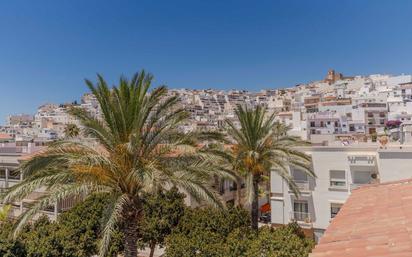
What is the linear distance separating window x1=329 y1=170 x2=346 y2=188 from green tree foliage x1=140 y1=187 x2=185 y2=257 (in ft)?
42.9

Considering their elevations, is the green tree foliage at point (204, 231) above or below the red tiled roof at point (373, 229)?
below

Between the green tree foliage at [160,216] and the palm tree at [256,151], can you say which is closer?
the green tree foliage at [160,216]

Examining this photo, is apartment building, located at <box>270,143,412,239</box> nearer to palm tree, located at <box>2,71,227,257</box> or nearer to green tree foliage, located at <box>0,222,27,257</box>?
palm tree, located at <box>2,71,227,257</box>

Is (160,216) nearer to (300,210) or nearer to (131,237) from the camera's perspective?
(131,237)

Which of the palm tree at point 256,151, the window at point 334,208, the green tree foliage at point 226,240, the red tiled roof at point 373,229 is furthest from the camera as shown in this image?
the window at point 334,208

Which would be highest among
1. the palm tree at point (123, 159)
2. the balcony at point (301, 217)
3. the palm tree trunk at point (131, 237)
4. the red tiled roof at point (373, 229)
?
the palm tree at point (123, 159)

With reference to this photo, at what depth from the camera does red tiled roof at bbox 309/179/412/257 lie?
468 centimetres

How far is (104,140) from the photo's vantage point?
1145 cm

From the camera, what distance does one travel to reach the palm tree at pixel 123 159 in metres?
10.5

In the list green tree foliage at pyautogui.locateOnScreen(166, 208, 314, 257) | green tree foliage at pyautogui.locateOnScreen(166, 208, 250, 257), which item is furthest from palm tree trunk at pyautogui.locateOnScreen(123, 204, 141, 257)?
green tree foliage at pyautogui.locateOnScreen(166, 208, 250, 257)

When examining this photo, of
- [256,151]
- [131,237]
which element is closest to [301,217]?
[256,151]

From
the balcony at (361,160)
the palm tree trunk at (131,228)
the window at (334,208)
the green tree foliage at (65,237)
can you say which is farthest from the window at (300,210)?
the palm tree trunk at (131,228)

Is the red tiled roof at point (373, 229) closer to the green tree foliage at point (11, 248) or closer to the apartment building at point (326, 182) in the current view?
the green tree foliage at point (11, 248)

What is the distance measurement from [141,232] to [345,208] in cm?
1342
